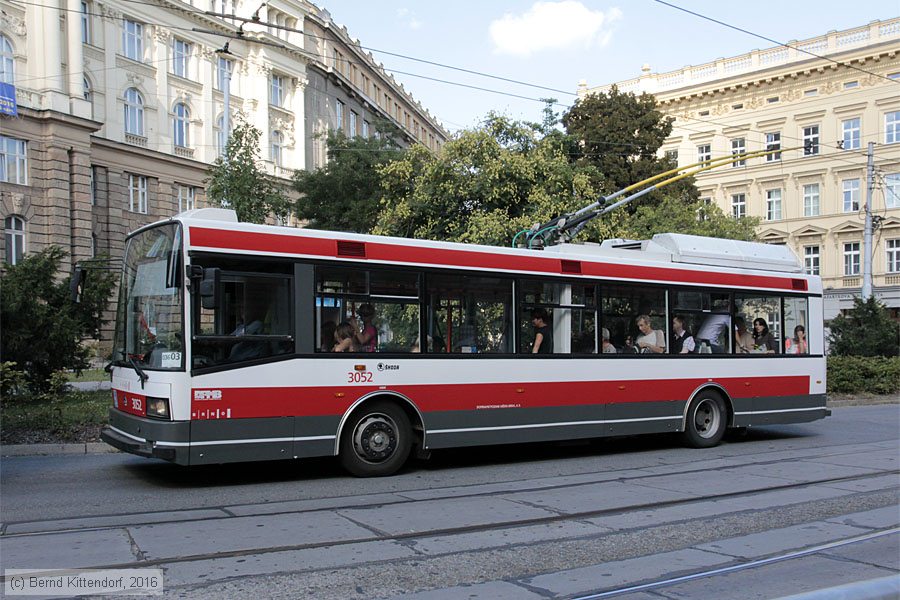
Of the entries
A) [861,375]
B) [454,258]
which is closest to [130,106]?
[861,375]

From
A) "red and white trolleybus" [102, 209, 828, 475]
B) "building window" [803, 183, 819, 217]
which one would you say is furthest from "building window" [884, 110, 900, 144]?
"red and white trolleybus" [102, 209, 828, 475]

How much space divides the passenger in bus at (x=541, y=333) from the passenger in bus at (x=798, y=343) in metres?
5.59

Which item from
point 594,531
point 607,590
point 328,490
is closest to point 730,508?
point 594,531

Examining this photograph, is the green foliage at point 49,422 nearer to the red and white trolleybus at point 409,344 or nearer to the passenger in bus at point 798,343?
the red and white trolleybus at point 409,344

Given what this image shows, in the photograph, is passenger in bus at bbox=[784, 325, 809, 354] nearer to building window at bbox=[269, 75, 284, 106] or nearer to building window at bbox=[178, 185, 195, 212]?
building window at bbox=[178, 185, 195, 212]

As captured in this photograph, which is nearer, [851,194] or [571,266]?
[571,266]

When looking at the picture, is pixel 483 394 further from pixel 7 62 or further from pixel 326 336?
pixel 7 62

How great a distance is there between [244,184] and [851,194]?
43.4 meters

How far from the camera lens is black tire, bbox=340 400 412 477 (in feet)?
32.9

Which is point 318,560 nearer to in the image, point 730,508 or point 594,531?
point 594,531

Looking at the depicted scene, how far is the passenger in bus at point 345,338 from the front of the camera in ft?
32.6

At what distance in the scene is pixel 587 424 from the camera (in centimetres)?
1212

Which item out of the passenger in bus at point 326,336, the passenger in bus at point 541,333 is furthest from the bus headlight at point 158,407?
the passenger in bus at point 541,333

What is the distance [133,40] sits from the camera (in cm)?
4219
